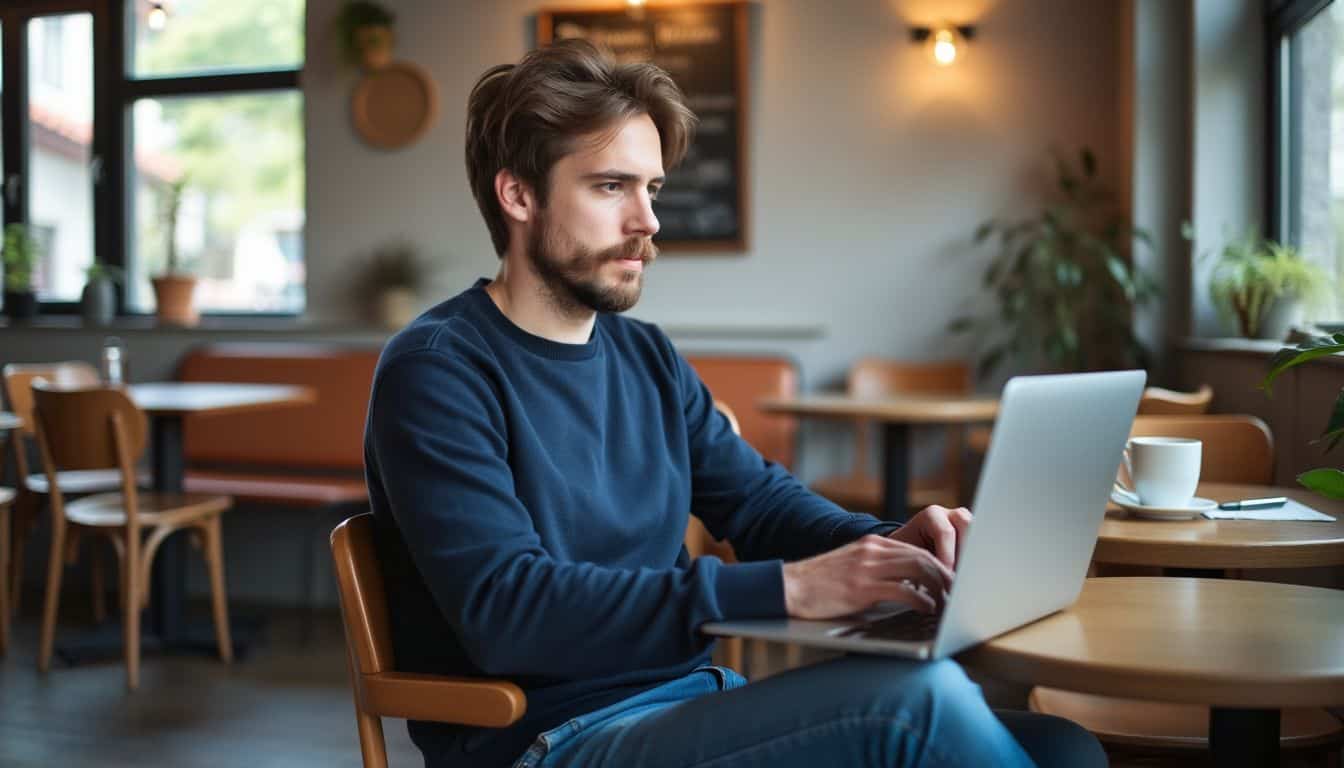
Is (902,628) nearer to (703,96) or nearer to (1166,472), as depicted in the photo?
(1166,472)

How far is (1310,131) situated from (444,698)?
328cm

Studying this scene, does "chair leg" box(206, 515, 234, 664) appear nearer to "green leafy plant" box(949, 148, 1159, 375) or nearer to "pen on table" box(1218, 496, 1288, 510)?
"green leafy plant" box(949, 148, 1159, 375)

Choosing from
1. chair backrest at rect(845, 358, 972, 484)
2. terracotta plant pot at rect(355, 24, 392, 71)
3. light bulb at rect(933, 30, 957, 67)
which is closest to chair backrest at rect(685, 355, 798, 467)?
chair backrest at rect(845, 358, 972, 484)

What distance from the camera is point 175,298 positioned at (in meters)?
5.70

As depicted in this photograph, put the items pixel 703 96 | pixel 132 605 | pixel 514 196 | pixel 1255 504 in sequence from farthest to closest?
pixel 703 96 < pixel 132 605 < pixel 1255 504 < pixel 514 196

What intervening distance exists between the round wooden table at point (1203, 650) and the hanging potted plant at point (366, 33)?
4.58 m

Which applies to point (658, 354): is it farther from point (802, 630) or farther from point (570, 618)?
point (802, 630)

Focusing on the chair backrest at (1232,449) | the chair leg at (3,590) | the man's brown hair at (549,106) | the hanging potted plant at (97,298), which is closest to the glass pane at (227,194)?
the hanging potted plant at (97,298)

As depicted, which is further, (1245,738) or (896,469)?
(896,469)

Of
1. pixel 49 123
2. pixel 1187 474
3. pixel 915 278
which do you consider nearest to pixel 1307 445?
pixel 1187 474

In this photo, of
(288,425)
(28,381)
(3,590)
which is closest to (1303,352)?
(3,590)

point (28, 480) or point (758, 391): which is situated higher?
point (758, 391)

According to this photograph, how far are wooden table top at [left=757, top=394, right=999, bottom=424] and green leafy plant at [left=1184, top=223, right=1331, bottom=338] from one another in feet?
2.38

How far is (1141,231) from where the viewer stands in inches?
171
